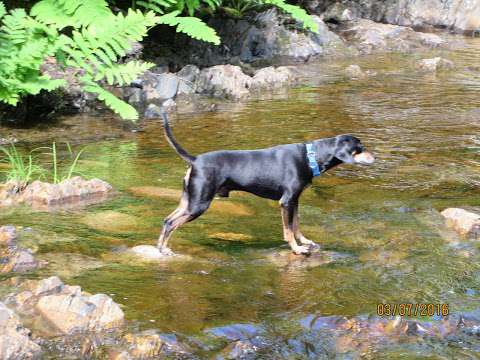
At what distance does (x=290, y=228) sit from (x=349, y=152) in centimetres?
80

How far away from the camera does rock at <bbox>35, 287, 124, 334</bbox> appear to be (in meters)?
4.17

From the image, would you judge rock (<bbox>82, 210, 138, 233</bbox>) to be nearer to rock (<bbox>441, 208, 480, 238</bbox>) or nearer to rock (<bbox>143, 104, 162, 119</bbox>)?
rock (<bbox>441, 208, 480, 238</bbox>)

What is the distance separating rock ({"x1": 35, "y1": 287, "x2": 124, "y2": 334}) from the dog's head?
234 cm

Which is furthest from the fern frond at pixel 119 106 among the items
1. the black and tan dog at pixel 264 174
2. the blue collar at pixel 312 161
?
the blue collar at pixel 312 161

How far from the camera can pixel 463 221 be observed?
5.84 meters

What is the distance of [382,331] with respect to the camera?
4.31m

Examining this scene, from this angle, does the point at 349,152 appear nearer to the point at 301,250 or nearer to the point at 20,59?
the point at 301,250

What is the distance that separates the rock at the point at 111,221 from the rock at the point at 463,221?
2.63 metres

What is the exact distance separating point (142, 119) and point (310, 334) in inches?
251

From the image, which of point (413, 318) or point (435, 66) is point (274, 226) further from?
point (435, 66)

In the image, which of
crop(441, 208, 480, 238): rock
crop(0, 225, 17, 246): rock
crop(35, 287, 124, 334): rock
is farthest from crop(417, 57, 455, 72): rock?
crop(35, 287, 124, 334): rock

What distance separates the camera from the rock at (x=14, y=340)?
3848 mm

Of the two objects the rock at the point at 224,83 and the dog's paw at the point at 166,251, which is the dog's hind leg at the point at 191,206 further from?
the rock at the point at 224,83

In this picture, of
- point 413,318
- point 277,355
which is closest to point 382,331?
point 413,318
